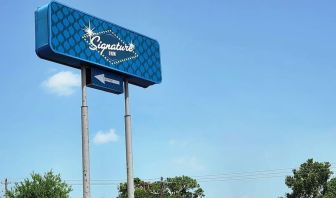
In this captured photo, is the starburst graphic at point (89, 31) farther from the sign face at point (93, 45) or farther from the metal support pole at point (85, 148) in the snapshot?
the metal support pole at point (85, 148)

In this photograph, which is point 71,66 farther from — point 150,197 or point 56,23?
point 150,197

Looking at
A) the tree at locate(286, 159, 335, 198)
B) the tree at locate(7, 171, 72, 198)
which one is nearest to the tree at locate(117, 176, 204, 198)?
the tree at locate(286, 159, 335, 198)

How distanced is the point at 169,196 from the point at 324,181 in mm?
18072

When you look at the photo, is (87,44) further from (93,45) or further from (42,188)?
(42,188)

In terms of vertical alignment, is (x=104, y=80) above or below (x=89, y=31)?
below

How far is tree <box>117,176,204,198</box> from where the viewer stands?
6562 centimetres

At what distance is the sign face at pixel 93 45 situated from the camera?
15453mm

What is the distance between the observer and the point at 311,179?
65688 mm

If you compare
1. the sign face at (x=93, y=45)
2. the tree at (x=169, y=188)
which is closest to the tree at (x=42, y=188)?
the sign face at (x=93, y=45)

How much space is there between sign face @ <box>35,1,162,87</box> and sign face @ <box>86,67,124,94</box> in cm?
16

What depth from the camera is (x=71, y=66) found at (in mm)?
16719

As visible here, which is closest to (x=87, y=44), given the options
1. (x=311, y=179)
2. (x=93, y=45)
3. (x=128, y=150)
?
(x=93, y=45)

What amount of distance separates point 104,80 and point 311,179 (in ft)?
173

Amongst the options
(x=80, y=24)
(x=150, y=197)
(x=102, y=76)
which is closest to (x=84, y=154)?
(x=102, y=76)
